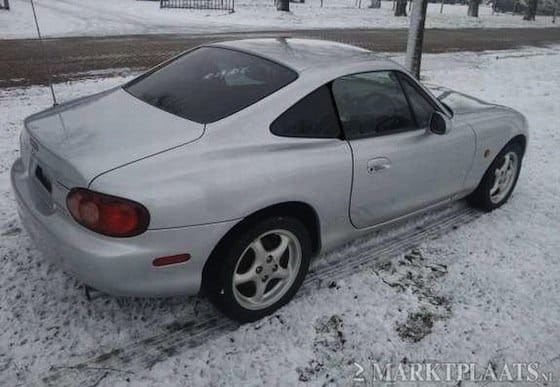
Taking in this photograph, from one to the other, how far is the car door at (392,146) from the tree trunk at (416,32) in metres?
5.24

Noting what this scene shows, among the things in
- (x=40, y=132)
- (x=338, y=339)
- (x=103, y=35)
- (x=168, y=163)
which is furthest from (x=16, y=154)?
(x=103, y=35)

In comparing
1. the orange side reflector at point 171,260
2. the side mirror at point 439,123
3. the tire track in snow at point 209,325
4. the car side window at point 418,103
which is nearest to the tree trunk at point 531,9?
the tire track in snow at point 209,325

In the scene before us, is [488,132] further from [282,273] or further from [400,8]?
[400,8]

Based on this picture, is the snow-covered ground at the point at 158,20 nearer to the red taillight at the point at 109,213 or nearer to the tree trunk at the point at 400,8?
the tree trunk at the point at 400,8

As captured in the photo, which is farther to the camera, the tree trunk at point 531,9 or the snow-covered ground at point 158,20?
the tree trunk at point 531,9

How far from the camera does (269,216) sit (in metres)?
2.72

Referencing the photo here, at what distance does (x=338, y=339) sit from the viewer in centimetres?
281

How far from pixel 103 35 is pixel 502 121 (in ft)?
46.5

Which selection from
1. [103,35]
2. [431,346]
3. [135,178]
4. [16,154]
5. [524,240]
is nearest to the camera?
[135,178]

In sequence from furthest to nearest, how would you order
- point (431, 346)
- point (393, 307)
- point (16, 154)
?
point (16, 154)
point (393, 307)
point (431, 346)

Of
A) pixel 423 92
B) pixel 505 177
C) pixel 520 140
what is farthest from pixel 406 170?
pixel 520 140

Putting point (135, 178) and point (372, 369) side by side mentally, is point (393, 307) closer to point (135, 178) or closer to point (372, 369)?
point (372, 369)

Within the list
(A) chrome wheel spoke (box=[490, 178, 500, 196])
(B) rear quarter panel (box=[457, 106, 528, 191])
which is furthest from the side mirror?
(A) chrome wheel spoke (box=[490, 178, 500, 196])

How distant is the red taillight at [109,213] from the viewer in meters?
2.28
